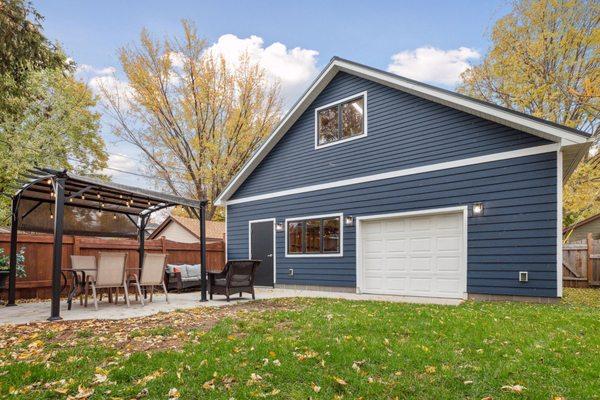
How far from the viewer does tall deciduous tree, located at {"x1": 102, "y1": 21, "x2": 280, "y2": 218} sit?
1783cm

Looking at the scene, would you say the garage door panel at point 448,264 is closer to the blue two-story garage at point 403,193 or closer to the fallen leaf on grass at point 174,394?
the blue two-story garage at point 403,193

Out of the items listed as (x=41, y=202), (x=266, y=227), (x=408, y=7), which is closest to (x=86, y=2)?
(x=41, y=202)

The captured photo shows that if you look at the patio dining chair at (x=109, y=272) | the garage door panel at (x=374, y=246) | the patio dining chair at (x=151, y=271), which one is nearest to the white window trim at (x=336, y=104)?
the garage door panel at (x=374, y=246)

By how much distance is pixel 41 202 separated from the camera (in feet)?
29.2

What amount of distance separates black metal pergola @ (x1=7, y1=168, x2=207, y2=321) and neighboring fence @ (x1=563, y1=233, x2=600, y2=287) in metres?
10.6

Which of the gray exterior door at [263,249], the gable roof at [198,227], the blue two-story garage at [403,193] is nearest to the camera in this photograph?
the blue two-story garage at [403,193]

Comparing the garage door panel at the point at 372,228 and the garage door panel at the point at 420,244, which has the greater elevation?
the garage door panel at the point at 372,228

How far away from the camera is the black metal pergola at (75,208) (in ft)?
20.4

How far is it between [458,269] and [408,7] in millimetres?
8134

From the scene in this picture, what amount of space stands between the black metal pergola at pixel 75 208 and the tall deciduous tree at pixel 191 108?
874cm

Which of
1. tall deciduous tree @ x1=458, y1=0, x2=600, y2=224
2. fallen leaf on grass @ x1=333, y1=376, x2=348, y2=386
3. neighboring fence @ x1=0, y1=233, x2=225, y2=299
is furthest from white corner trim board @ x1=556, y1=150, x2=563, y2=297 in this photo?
neighboring fence @ x1=0, y1=233, x2=225, y2=299

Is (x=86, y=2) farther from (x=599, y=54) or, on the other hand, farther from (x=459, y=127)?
(x=599, y=54)

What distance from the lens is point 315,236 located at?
1122 centimetres

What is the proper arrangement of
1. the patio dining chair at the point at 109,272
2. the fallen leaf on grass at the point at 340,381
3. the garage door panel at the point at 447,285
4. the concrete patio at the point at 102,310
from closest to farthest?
the fallen leaf on grass at the point at 340,381 < the concrete patio at the point at 102,310 < the patio dining chair at the point at 109,272 < the garage door panel at the point at 447,285
